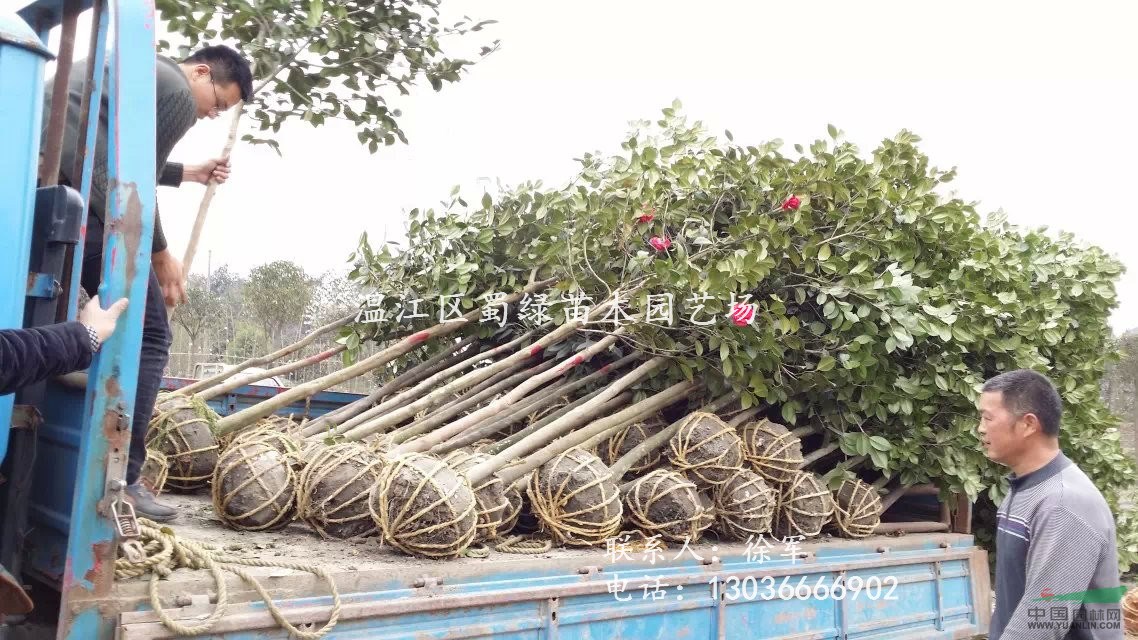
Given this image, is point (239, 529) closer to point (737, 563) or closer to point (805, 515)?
point (737, 563)

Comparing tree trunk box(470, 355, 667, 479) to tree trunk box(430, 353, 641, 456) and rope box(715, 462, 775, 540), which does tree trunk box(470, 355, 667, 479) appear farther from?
rope box(715, 462, 775, 540)

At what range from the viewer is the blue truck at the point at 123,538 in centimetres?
192

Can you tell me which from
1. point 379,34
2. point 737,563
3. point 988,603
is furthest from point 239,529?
point 988,603

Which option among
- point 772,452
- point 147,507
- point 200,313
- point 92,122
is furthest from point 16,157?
point 200,313

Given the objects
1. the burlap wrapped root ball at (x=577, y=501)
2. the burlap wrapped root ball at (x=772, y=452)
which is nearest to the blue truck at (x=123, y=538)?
the burlap wrapped root ball at (x=577, y=501)

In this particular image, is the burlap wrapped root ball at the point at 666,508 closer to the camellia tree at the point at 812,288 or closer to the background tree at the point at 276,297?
the camellia tree at the point at 812,288

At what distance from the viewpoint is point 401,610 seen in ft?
7.66

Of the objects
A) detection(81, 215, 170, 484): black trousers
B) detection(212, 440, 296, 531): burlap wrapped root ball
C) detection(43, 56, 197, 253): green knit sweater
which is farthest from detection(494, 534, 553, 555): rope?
detection(43, 56, 197, 253): green knit sweater

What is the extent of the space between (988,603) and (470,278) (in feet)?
10.8

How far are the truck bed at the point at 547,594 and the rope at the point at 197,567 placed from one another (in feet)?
0.08

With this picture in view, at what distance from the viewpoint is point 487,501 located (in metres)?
3.05

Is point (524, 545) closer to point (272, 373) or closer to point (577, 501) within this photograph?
point (577, 501)

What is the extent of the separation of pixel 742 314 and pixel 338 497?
6.59ft

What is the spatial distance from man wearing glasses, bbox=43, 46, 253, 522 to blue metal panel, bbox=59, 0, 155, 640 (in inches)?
11.5
